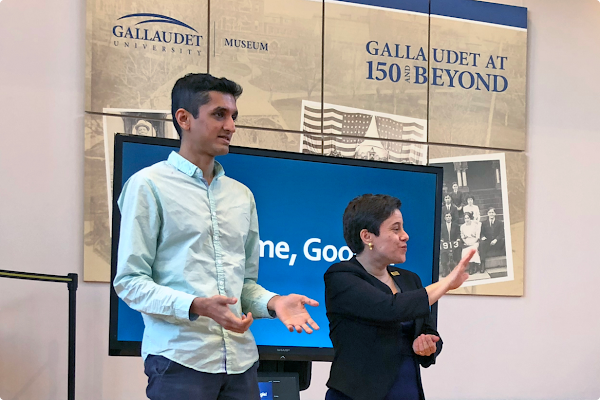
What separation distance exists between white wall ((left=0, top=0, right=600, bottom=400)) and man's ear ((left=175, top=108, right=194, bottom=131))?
86.7 inches

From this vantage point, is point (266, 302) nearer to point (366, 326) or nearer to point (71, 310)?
point (366, 326)

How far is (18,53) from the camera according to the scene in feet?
12.8

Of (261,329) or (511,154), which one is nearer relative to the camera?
(261,329)

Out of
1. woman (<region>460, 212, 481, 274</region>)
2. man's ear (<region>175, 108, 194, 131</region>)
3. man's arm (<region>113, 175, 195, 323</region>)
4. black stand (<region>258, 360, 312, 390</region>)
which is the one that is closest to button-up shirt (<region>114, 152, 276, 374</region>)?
man's arm (<region>113, 175, 195, 323</region>)

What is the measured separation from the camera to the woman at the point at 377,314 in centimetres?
215

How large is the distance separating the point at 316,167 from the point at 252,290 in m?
0.90

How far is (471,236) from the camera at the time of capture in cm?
478

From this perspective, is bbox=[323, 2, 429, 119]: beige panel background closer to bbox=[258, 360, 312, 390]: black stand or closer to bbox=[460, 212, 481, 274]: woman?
bbox=[460, 212, 481, 274]: woman

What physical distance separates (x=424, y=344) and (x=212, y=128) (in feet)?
3.18

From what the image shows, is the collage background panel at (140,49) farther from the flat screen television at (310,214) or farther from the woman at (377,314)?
the woman at (377,314)

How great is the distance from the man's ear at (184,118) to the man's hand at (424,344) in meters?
1.01

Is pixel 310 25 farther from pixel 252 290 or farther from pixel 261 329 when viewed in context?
pixel 252 290

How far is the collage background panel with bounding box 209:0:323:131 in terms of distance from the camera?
169 inches

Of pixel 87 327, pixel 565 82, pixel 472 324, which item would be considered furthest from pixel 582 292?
pixel 87 327
